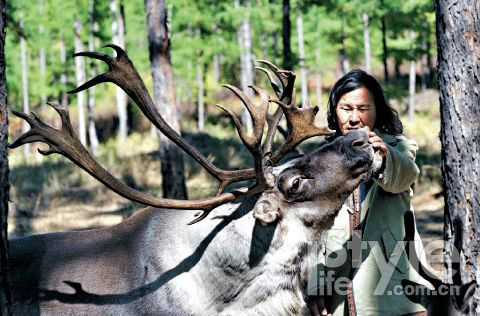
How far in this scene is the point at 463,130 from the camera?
4297 mm

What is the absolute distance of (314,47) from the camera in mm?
38375

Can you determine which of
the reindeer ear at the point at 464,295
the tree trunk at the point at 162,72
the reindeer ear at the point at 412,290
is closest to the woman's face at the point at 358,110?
the reindeer ear at the point at 412,290

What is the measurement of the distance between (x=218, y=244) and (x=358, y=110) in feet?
3.54

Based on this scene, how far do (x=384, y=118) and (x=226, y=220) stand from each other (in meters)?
1.06

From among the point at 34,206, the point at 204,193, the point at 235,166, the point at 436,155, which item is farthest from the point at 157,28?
the point at 436,155

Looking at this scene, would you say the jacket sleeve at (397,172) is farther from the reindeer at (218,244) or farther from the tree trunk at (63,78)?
the tree trunk at (63,78)

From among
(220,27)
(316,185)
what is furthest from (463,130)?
(220,27)

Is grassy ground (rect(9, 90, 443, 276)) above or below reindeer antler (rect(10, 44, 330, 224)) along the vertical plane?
below

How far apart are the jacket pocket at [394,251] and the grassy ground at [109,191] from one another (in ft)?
13.7

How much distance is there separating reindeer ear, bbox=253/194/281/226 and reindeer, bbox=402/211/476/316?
2.27 feet

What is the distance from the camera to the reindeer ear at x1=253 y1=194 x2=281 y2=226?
3.72 m

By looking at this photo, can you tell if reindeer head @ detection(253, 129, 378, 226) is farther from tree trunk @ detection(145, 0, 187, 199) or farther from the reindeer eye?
tree trunk @ detection(145, 0, 187, 199)

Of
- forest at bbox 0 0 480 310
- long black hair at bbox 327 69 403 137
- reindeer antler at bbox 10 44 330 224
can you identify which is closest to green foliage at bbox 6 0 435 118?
forest at bbox 0 0 480 310

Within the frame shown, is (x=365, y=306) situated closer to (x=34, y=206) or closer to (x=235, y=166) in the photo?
(x=34, y=206)
